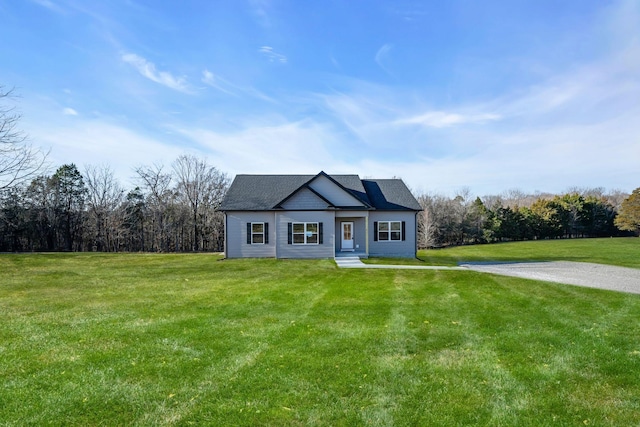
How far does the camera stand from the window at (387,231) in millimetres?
22094

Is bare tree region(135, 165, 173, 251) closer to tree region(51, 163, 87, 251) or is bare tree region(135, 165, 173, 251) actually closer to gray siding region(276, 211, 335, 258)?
tree region(51, 163, 87, 251)

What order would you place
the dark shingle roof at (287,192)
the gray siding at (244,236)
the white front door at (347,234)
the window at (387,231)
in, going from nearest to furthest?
→ the gray siding at (244,236) < the dark shingle roof at (287,192) < the white front door at (347,234) < the window at (387,231)

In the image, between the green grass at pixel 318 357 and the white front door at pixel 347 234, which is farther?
the white front door at pixel 347 234

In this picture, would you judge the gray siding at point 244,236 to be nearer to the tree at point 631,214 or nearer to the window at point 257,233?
the window at point 257,233

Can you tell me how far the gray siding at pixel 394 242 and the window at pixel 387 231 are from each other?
19 centimetres

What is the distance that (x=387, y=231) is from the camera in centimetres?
2211

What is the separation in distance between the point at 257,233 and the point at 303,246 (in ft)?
9.52

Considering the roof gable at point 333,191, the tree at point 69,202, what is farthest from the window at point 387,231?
the tree at point 69,202

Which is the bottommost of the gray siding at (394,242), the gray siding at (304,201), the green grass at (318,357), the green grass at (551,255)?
the green grass at (551,255)

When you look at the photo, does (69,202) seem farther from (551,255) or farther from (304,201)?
(551,255)

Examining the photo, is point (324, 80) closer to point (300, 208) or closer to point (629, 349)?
point (300, 208)

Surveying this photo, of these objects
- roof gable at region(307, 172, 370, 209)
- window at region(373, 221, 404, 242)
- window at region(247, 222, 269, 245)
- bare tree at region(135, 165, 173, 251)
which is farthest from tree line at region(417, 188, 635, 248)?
bare tree at region(135, 165, 173, 251)

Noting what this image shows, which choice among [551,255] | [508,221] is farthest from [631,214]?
[551,255]

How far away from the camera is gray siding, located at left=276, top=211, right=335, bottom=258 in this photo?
2038cm
